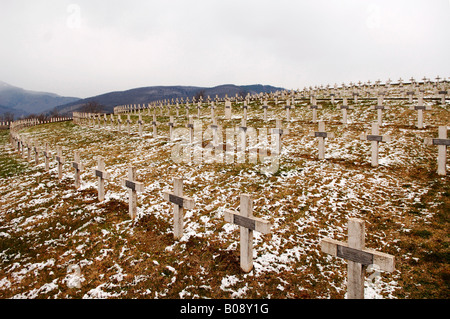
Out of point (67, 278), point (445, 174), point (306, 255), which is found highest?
point (445, 174)

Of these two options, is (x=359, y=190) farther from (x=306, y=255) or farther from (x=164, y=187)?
(x=164, y=187)

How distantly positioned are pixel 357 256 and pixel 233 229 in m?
3.72

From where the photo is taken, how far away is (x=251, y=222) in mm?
5520

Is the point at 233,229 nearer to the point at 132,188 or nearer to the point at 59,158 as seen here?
the point at 132,188

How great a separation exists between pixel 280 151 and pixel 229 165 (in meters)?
3.00

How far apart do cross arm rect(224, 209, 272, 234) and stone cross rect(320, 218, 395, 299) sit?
1.34m

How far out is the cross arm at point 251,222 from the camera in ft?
17.4

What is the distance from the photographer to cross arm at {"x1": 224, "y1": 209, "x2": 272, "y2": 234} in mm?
5316

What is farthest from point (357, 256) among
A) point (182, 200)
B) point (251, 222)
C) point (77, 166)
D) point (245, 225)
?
point (77, 166)

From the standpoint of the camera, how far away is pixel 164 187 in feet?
34.2
